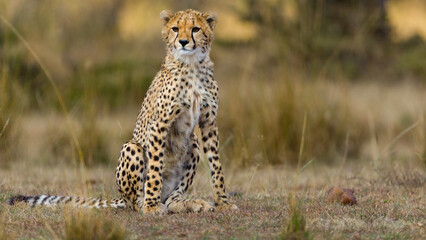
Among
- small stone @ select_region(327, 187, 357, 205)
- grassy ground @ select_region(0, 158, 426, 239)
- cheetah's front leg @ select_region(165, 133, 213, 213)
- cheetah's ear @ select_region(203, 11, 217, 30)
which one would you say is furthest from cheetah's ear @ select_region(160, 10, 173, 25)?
small stone @ select_region(327, 187, 357, 205)

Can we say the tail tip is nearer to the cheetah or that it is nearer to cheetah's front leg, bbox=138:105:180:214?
the cheetah

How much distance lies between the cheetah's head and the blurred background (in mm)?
676

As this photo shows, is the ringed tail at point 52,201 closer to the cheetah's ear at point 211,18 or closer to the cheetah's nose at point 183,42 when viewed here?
the cheetah's nose at point 183,42

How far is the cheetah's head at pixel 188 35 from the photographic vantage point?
14.0 feet

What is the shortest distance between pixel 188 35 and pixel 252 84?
13.2 ft

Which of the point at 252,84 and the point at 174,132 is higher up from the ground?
the point at 252,84

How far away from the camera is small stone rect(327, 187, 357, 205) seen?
4.60 meters

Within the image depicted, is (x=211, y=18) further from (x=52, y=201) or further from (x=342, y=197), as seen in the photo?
(x=52, y=201)

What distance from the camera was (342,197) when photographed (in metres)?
4.62

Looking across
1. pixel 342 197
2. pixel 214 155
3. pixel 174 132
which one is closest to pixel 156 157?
pixel 174 132

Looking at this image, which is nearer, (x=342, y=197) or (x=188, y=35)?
(x=188, y=35)

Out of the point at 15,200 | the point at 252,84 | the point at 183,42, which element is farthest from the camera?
the point at 252,84

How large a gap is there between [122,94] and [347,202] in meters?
4.76

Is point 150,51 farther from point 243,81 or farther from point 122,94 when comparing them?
point 243,81
